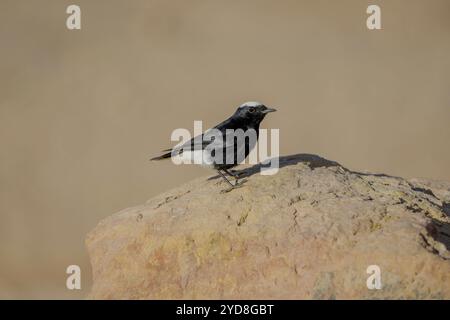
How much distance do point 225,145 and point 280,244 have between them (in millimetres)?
2141

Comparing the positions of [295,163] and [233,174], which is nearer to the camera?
[295,163]

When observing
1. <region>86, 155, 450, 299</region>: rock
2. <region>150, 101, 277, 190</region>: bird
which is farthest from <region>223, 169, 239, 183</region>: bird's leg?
<region>86, 155, 450, 299</region>: rock

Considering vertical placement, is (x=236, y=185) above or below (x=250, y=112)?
below

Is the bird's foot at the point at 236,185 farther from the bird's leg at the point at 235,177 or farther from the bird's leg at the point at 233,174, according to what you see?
the bird's leg at the point at 233,174

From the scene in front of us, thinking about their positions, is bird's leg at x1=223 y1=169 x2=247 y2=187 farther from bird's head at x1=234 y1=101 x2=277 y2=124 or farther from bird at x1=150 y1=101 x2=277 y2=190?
bird's head at x1=234 y1=101 x2=277 y2=124

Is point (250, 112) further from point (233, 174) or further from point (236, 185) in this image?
point (236, 185)

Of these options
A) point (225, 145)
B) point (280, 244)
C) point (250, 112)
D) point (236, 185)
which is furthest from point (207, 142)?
point (280, 244)

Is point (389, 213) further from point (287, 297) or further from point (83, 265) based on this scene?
point (83, 265)

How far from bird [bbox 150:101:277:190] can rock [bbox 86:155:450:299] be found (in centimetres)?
59

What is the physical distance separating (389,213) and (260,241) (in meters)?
1.29

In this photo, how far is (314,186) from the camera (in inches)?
303

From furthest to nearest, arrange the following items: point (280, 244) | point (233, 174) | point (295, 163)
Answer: point (233, 174)
point (295, 163)
point (280, 244)

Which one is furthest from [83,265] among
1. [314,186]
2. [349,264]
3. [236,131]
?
[349,264]

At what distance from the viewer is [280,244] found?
6.80 meters
